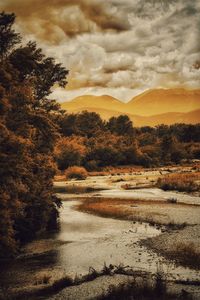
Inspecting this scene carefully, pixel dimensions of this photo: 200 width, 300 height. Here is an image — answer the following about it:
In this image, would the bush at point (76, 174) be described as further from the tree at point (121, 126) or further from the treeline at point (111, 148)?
the tree at point (121, 126)

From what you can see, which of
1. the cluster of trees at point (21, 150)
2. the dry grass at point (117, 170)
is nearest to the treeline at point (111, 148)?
the dry grass at point (117, 170)

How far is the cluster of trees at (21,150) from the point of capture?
17984mm

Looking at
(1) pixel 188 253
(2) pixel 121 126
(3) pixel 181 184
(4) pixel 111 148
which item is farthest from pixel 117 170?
(1) pixel 188 253

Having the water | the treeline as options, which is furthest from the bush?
the water

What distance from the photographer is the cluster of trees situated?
1798 cm

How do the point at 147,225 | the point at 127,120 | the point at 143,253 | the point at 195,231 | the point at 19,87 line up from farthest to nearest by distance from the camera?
the point at 127,120
the point at 147,225
the point at 195,231
the point at 19,87
the point at 143,253

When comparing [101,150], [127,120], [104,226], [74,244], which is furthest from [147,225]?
[127,120]

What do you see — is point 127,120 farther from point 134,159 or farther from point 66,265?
point 66,265

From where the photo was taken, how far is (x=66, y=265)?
17.6 m

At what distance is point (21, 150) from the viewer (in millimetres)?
18172

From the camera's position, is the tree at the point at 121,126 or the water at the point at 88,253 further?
the tree at the point at 121,126

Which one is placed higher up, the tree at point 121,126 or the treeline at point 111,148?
the tree at point 121,126

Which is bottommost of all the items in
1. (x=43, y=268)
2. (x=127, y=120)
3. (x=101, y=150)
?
(x=43, y=268)

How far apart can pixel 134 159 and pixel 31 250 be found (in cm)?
6633
